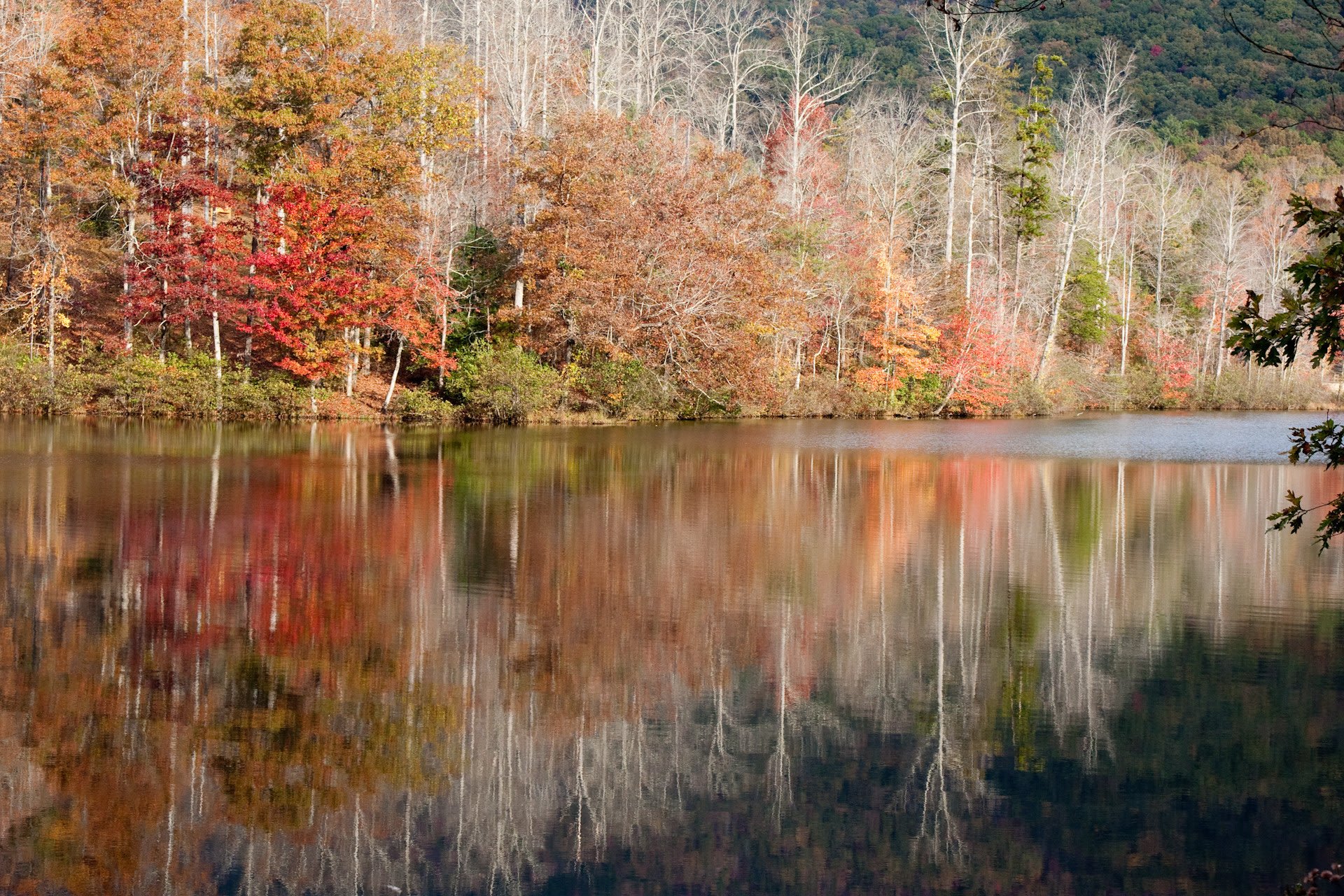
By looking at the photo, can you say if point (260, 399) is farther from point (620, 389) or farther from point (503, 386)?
point (620, 389)

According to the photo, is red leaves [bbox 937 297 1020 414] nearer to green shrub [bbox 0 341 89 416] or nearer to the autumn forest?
the autumn forest

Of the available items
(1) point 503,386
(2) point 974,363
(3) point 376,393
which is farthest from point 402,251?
(2) point 974,363

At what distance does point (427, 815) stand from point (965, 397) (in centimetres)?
3876

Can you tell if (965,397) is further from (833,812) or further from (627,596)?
(833,812)

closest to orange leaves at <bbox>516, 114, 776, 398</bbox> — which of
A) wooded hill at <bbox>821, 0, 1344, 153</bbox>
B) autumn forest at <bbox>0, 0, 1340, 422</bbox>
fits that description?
autumn forest at <bbox>0, 0, 1340, 422</bbox>

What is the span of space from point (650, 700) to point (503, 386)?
2519cm

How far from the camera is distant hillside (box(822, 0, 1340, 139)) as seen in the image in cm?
7694

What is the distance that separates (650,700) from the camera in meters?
7.80

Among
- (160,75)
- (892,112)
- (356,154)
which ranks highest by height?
(892,112)

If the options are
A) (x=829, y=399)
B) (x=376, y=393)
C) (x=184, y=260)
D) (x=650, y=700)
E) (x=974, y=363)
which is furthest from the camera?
(x=974, y=363)

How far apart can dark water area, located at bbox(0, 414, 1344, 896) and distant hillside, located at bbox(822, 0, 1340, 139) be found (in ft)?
232

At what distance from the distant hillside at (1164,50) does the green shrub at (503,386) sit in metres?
56.5

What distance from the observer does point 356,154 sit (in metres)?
32.2

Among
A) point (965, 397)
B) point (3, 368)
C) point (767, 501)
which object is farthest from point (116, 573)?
point (965, 397)
